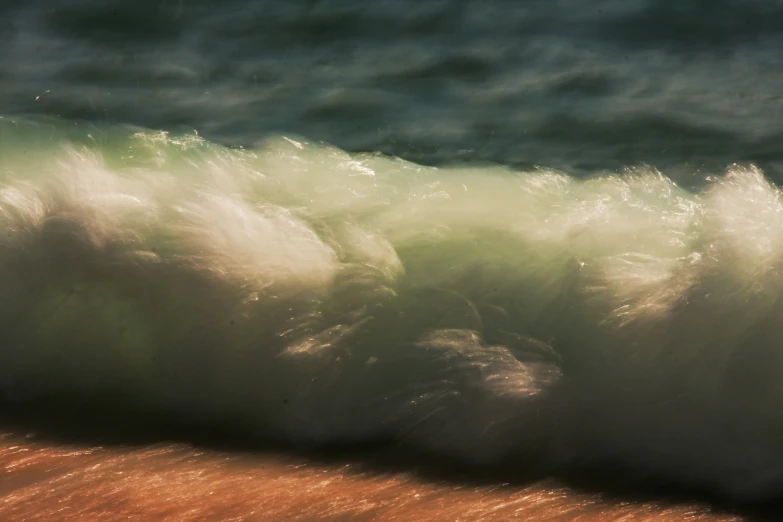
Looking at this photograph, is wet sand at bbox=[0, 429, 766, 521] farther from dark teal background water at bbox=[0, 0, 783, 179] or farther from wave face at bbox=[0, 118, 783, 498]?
dark teal background water at bbox=[0, 0, 783, 179]

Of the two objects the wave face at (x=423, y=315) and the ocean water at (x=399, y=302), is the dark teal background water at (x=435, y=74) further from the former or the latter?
the wave face at (x=423, y=315)

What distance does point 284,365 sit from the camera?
6.95 feet

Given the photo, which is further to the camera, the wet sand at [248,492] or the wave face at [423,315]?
the wave face at [423,315]

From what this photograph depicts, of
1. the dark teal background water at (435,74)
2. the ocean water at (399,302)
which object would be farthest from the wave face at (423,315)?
the dark teal background water at (435,74)

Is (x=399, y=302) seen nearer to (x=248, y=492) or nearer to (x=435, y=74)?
(x=248, y=492)

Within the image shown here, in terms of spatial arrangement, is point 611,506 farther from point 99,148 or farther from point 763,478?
point 99,148

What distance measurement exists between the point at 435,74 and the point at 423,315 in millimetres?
1757

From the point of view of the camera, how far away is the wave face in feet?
6.68

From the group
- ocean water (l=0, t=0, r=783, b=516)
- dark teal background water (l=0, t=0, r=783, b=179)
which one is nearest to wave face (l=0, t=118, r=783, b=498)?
ocean water (l=0, t=0, r=783, b=516)

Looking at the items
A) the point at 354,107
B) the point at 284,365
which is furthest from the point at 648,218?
the point at 354,107

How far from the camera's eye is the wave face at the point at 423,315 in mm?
2035

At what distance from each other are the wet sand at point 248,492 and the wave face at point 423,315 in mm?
92

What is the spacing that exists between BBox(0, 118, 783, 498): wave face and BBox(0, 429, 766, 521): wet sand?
0.30ft

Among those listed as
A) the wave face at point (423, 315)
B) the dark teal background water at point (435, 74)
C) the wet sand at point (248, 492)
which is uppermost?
the dark teal background water at point (435, 74)
